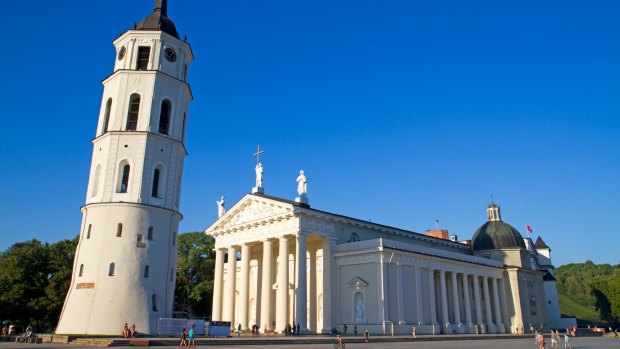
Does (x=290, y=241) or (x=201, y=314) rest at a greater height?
(x=290, y=241)

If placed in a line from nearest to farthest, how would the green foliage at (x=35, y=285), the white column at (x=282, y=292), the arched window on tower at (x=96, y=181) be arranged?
the arched window on tower at (x=96, y=181) < the white column at (x=282, y=292) < the green foliage at (x=35, y=285)


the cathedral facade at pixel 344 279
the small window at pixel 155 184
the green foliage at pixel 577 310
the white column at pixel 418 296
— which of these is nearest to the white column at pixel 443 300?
the cathedral facade at pixel 344 279

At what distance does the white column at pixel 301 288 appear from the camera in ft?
122

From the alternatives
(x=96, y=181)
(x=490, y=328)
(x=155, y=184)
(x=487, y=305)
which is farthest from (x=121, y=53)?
(x=490, y=328)

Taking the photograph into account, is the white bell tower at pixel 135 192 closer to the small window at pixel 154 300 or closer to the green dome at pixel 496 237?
the small window at pixel 154 300

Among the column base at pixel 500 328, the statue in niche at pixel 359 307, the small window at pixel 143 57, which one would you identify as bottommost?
the column base at pixel 500 328

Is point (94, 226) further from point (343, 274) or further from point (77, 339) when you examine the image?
point (343, 274)

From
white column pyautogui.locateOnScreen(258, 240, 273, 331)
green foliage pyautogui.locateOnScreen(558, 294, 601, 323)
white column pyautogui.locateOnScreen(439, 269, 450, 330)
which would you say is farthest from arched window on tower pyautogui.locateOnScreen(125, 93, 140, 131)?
green foliage pyautogui.locateOnScreen(558, 294, 601, 323)

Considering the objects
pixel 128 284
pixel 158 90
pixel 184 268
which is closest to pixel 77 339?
pixel 128 284

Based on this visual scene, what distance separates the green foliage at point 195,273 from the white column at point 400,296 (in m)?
28.1

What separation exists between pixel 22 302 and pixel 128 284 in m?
22.8

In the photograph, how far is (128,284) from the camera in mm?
27406

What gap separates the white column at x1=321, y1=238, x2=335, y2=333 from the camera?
128 ft

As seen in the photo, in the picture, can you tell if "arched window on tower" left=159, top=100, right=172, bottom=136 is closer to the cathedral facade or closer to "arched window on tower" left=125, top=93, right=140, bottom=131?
"arched window on tower" left=125, top=93, right=140, bottom=131
